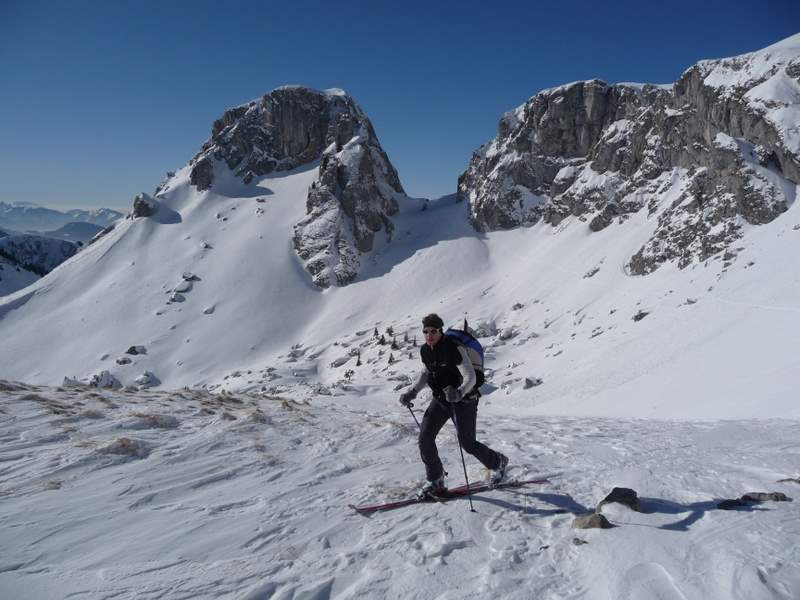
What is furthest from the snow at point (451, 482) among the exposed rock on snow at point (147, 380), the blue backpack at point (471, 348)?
the exposed rock on snow at point (147, 380)

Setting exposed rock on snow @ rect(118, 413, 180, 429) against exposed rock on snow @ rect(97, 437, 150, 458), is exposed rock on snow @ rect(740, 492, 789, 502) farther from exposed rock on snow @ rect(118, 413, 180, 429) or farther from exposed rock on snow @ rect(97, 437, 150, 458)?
exposed rock on snow @ rect(118, 413, 180, 429)

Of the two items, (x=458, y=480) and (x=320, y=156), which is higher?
(x=320, y=156)

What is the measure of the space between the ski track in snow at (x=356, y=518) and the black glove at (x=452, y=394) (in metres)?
1.42

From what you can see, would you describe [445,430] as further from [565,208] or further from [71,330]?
[71,330]

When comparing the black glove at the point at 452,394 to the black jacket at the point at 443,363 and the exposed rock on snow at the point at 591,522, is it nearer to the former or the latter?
the black jacket at the point at 443,363

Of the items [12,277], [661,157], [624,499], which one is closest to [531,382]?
[624,499]

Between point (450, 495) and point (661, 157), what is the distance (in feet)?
229

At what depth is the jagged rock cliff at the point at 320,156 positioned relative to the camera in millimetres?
89562

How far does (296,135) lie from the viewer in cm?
11069

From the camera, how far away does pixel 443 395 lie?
6.45 m

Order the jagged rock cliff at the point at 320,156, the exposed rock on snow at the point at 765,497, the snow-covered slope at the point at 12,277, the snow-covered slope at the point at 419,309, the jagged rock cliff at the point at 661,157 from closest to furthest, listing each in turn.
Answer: the exposed rock on snow at the point at 765,497, the snow-covered slope at the point at 419,309, the jagged rock cliff at the point at 661,157, the jagged rock cliff at the point at 320,156, the snow-covered slope at the point at 12,277

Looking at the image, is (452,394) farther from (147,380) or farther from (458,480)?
(147,380)

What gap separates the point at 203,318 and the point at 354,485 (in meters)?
71.7

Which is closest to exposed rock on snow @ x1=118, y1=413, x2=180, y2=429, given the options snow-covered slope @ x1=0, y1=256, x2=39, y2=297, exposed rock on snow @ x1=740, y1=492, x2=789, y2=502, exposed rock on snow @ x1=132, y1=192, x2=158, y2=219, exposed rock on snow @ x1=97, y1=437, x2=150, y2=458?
exposed rock on snow @ x1=97, y1=437, x2=150, y2=458
